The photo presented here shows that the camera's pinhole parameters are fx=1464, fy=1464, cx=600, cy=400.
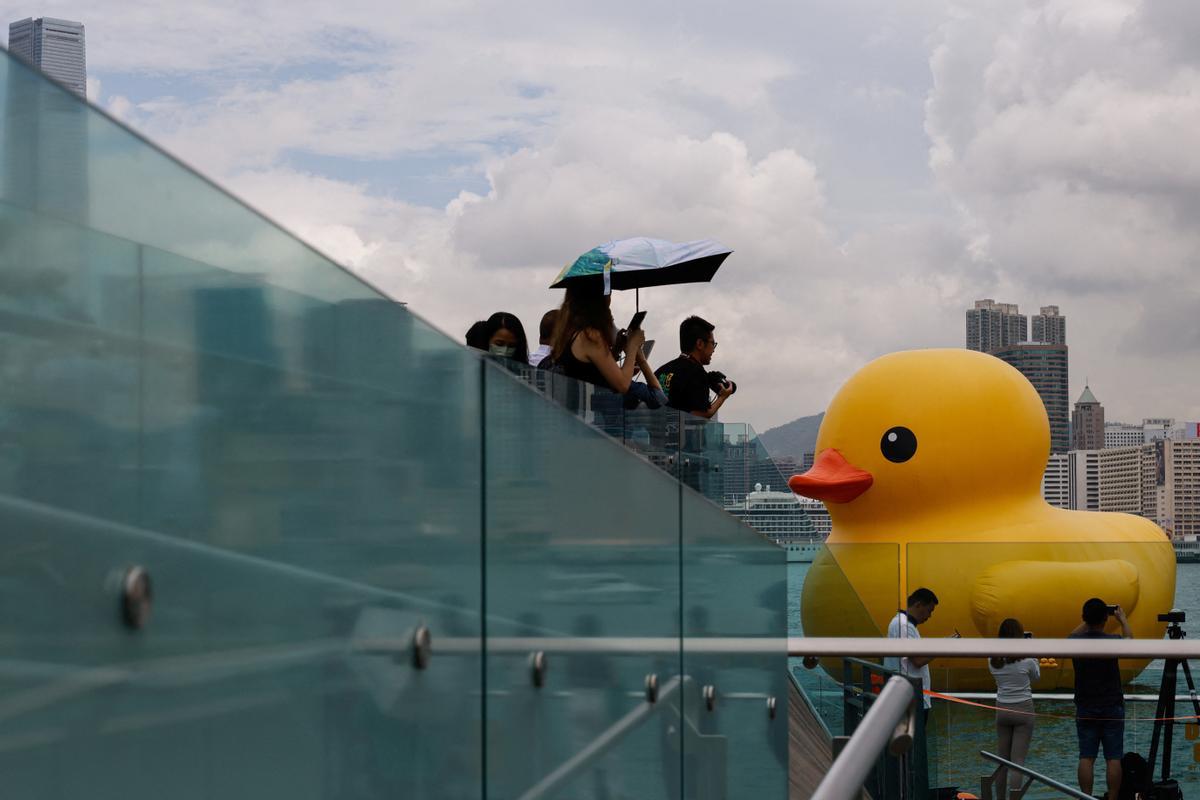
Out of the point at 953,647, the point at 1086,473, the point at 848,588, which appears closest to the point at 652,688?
the point at 953,647

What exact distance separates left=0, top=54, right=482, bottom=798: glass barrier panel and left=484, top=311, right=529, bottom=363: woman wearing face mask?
2927 mm

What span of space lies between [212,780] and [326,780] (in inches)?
8.8

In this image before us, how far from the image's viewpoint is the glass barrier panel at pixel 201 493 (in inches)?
39.7

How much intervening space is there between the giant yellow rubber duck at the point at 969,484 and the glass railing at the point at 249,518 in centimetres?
1143

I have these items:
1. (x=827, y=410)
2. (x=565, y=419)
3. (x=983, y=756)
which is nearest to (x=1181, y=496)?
(x=827, y=410)

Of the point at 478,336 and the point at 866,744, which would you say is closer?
the point at 866,744

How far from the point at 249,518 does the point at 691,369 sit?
15.7ft

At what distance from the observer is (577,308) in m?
4.71

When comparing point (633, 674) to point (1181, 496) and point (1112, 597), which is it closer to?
point (1112, 597)

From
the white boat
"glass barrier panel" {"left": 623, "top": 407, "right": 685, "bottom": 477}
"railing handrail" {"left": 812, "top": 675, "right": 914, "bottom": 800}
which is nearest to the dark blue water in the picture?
the white boat

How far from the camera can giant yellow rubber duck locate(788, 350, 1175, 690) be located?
43.5 ft

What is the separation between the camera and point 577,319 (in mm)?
4680

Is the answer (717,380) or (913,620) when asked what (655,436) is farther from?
(913,620)

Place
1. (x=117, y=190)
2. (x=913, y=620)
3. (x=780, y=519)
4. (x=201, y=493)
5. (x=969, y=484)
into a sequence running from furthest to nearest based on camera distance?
(x=969, y=484), (x=913, y=620), (x=780, y=519), (x=201, y=493), (x=117, y=190)
